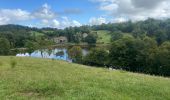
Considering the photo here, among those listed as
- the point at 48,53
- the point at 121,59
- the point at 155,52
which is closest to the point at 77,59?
the point at 48,53

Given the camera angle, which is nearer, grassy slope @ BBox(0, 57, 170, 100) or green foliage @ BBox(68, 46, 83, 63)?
grassy slope @ BBox(0, 57, 170, 100)

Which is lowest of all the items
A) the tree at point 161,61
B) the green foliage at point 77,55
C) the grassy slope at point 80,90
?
the green foliage at point 77,55

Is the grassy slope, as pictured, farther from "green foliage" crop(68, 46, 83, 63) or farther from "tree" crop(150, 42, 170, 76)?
"green foliage" crop(68, 46, 83, 63)

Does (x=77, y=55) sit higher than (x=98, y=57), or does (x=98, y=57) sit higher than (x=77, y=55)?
(x=98, y=57)

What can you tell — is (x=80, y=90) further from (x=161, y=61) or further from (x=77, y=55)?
(x=77, y=55)

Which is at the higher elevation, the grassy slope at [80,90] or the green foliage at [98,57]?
the grassy slope at [80,90]

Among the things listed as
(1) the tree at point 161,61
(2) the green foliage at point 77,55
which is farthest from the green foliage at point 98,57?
(1) the tree at point 161,61

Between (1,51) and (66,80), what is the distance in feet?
348

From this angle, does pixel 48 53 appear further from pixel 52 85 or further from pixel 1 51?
pixel 52 85

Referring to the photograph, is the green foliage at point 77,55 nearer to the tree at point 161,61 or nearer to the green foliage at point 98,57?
the green foliage at point 98,57

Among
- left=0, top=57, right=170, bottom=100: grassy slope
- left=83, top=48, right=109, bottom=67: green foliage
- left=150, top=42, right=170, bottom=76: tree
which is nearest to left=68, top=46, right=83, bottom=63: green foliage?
left=83, top=48, right=109, bottom=67: green foliage

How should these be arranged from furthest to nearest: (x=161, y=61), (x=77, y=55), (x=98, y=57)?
(x=77, y=55) < (x=98, y=57) < (x=161, y=61)

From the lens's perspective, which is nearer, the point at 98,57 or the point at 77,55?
the point at 98,57

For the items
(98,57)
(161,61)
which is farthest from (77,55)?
(161,61)
